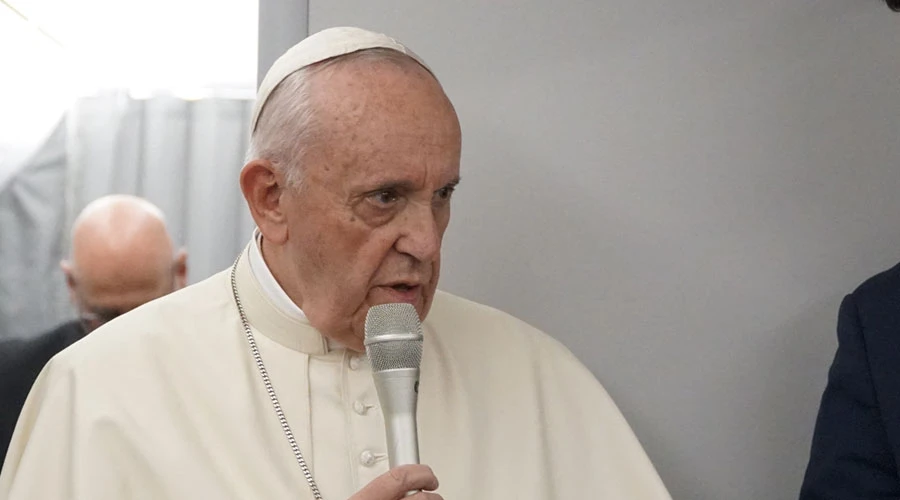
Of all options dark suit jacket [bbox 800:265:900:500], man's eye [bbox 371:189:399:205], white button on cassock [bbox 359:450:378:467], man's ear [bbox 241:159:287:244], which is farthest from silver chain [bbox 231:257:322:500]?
dark suit jacket [bbox 800:265:900:500]

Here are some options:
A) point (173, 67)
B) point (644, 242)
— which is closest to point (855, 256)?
point (644, 242)

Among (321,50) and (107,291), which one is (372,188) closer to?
(321,50)

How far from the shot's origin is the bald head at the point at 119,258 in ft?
10.4

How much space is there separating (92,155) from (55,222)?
0.22 meters

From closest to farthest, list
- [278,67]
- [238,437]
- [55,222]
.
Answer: [238,437], [278,67], [55,222]

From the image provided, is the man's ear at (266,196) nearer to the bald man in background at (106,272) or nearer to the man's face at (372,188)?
the man's face at (372,188)

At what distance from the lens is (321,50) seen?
243 centimetres

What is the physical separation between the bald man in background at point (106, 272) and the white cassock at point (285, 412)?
0.61 metres

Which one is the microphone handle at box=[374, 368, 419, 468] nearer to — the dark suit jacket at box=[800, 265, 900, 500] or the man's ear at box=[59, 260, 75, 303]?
the dark suit jacket at box=[800, 265, 900, 500]

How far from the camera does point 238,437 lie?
2.32 meters

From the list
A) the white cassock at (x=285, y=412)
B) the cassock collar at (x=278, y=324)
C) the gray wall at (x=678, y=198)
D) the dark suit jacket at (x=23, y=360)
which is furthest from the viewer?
the gray wall at (x=678, y=198)

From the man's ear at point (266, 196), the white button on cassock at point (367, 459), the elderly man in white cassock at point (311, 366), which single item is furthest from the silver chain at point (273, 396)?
the man's ear at point (266, 196)

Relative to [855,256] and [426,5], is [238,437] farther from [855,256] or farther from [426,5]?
[855,256]

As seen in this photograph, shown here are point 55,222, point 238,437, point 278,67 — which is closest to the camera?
point 238,437
